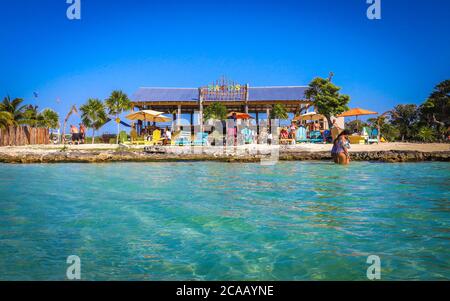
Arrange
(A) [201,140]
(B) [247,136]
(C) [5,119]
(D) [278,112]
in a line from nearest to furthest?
1. (A) [201,140]
2. (B) [247,136]
3. (C) [5,119]
4. (D) [278,112]

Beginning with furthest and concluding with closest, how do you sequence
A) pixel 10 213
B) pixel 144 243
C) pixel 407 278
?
pixel 10 213
pixel 144 243
pixel 407 278

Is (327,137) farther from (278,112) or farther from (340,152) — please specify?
(340,152)

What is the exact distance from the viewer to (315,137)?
22.6 meters

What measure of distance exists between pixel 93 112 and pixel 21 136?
28.2ft

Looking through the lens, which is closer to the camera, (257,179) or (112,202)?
(112,202)

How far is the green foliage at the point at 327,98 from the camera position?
77.3 ft

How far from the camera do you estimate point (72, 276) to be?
9.75 ft

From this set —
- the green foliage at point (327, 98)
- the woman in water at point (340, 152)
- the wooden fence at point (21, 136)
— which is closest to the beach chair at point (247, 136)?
the green foliage at point (327, 98)

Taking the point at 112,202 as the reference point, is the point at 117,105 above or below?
above

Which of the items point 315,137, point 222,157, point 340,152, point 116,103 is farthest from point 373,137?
point 116,103

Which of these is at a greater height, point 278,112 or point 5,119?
point 278,112

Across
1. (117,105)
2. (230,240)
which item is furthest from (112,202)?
(117,105)
